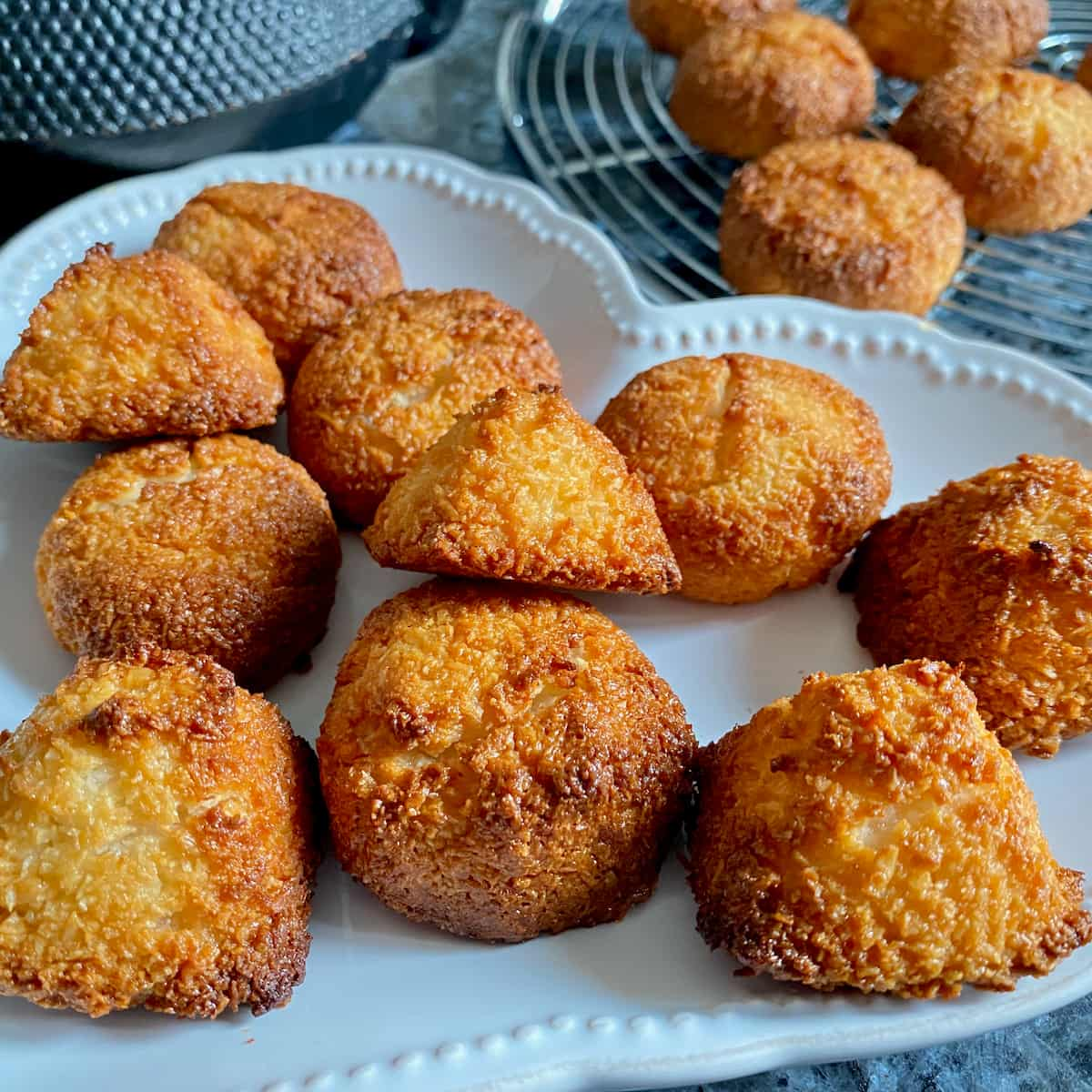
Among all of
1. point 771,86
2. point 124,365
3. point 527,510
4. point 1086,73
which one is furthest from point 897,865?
point 1086,73

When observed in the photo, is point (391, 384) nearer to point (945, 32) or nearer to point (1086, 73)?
point (945, 32)

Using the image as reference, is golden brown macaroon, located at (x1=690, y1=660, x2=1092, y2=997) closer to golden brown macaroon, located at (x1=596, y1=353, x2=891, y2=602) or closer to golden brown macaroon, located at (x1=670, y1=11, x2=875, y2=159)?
golden brown macaroon, located at (x1=596, y1=353, x2=891, y2=602)

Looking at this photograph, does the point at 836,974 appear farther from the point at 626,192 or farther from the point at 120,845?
the point at 626,192

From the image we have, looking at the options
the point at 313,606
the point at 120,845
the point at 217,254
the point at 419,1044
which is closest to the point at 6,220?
the point at 217,254

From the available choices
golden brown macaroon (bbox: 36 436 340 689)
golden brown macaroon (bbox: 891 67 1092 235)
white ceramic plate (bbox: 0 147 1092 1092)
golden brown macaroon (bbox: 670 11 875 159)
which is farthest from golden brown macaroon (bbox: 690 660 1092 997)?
golden brown macaroon (bbox: 670 11 875 159)

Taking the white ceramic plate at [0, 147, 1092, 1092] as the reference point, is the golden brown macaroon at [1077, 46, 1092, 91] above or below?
above

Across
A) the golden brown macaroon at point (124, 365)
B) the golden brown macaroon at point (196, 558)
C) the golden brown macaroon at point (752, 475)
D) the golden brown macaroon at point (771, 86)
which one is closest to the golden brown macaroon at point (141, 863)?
the golden brown macaroon at point (196, 558)

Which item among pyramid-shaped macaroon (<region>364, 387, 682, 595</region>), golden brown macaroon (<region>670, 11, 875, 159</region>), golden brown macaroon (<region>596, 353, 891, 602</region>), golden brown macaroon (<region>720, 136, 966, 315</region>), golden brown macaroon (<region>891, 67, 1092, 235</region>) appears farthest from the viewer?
golden brown macaroon (<region>670, 11, 875, 159</region>)

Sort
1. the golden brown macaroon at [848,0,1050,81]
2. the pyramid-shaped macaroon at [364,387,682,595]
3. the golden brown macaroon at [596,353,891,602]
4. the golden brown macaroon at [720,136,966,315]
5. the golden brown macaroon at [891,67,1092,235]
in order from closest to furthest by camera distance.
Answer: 1. the pyramid-shaped macaroon at [364,387,682,595]
2. the golden brown macaroon at [596,353,891,602]
3. the golden brown macaroon at [720,136,966,315]
4. the golden brown macaroon at [891,67,1092,235]
5. the golden brown macaroon at [848,0,1050,81]
